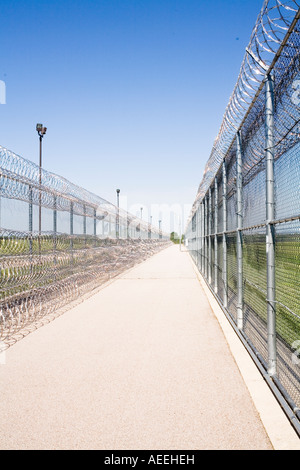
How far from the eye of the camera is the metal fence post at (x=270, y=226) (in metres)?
3.60

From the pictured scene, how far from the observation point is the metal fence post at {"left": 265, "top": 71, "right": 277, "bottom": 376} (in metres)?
3.60

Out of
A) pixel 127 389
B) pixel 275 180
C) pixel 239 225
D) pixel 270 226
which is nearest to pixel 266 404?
pixel 127 389

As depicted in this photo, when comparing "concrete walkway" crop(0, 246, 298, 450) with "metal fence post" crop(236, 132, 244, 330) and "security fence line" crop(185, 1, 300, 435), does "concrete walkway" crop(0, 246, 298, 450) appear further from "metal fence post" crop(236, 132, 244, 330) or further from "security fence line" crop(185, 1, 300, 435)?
"metal fence post" crop(236, 132, 244, 330)

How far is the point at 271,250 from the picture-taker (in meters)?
3.61

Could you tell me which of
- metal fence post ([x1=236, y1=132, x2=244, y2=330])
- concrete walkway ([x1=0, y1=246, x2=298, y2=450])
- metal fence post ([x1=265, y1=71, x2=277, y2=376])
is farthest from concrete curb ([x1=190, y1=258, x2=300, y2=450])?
metal fence post ([x1=236, y1=132, x2=244, y2=330])

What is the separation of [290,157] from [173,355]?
2.42 metres

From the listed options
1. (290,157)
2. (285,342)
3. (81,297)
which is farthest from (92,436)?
(81,297)

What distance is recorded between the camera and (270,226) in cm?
362

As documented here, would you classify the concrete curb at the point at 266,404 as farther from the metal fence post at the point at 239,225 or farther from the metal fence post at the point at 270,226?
the metal fence post at the point at 239,225

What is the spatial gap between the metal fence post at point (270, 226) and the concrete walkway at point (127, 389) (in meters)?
0.42

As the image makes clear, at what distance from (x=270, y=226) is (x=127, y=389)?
72.7 inches

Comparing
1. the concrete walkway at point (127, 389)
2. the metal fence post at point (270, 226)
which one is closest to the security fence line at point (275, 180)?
the metal fence post at point (270, 226)

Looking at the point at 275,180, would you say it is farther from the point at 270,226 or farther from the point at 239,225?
the point at 239,225

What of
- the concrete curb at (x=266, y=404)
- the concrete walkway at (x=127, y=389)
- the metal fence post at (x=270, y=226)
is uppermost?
the metal fence post at (x=270, y=226)
